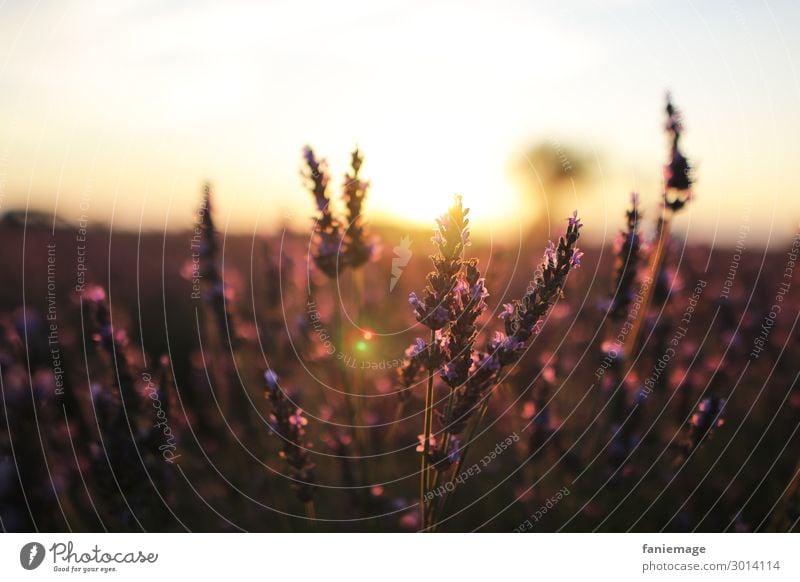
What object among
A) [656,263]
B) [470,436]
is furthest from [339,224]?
[656,263]

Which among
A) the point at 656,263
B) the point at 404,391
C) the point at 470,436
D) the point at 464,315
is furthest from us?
the point at 656,263

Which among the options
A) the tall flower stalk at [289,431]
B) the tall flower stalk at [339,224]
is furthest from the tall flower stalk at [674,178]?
the tall flower stalk at [289,431]

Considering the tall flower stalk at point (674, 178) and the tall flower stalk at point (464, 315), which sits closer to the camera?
the tall flower stalk at point (464, 315)

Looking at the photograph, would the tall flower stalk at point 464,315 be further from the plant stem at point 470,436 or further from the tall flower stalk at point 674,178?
the tall flower stalk at point 674,178

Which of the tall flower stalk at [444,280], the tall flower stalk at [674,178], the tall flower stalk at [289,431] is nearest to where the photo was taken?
the tall flower stalk at [444,280]

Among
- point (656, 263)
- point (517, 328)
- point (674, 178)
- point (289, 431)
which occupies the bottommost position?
point (289, 431)

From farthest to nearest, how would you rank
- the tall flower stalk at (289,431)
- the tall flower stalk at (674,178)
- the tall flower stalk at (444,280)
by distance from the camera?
the tall flower stalk at (674,178), the tall flower stalk at (289,431), the tall flower stalk at (444,280)

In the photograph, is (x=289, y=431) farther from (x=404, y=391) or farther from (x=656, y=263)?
(x=656, y=263)

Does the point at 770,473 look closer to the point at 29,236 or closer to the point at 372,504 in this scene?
the point at 372,504

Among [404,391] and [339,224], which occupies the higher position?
[339,224]
